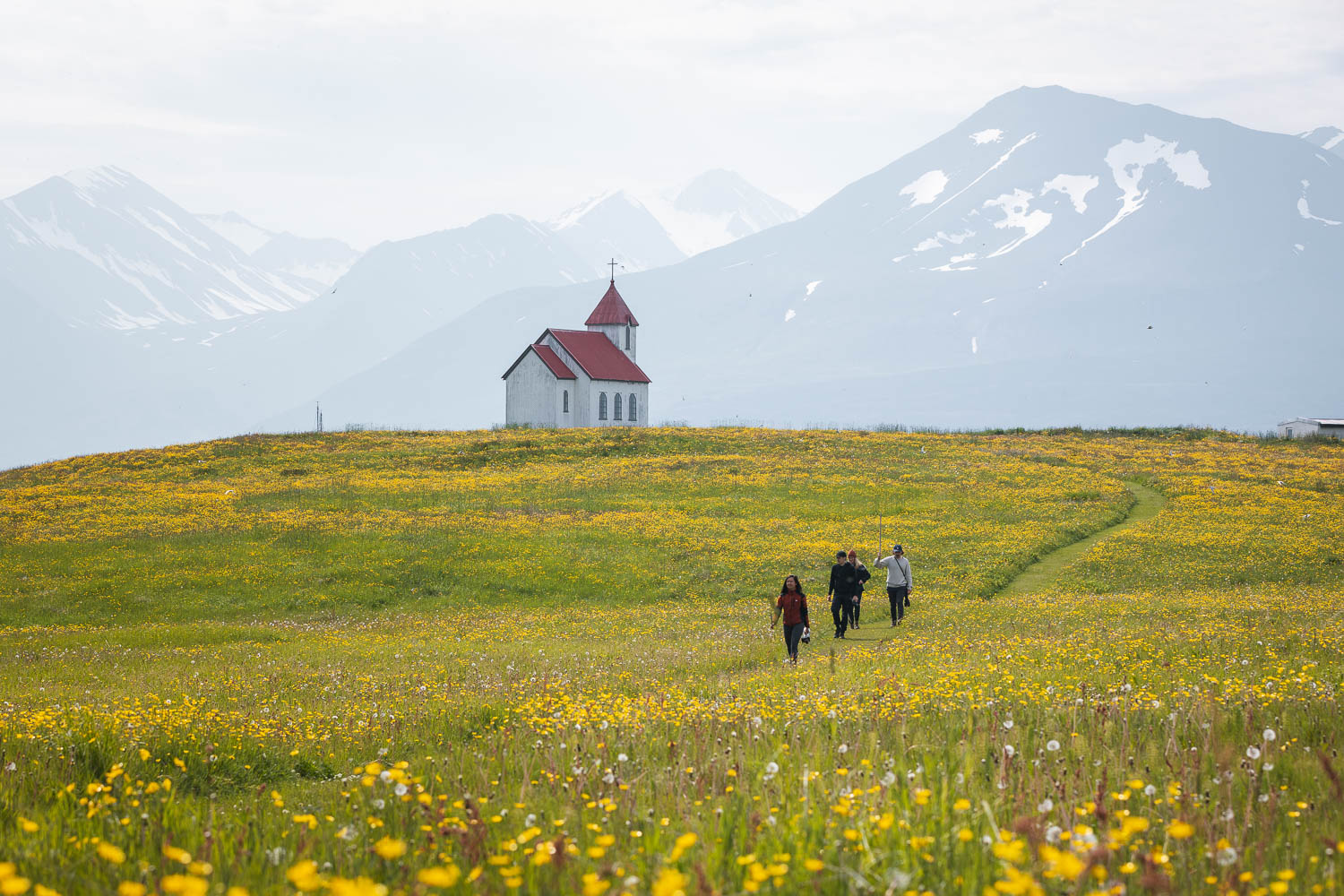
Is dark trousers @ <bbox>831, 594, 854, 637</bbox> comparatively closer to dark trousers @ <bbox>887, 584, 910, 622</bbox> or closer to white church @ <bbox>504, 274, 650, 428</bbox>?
dark trousers @ <bbox>887, 584, 910, 622</bbox>

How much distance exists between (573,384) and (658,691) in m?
79.3

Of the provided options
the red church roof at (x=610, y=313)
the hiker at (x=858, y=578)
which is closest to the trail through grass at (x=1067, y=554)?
the hiker at (x=858, y=578)

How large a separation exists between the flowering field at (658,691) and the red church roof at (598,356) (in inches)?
1561

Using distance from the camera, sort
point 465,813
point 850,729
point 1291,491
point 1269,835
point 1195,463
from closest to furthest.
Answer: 1. point 1269,835
2. point 465,813
3. point 850,729
4. point 1291,491
5. point 1195,463

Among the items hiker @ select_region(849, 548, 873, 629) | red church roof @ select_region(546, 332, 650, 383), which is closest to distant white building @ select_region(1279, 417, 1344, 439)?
red church roof @ select_region(546, 332, 650, 383)

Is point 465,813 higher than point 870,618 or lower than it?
higher

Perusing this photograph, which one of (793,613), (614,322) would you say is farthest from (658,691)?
(614,322)

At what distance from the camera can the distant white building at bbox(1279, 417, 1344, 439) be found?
94.2 metres

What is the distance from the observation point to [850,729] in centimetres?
938

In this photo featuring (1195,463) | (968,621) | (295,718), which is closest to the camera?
(295,718)

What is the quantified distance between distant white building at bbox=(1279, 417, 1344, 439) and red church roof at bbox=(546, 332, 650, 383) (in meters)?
59.2

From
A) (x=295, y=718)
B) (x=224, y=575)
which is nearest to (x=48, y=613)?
(x=224, y=575)

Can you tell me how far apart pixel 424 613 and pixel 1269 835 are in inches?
1122

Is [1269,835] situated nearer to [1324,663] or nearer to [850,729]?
[850,729]
